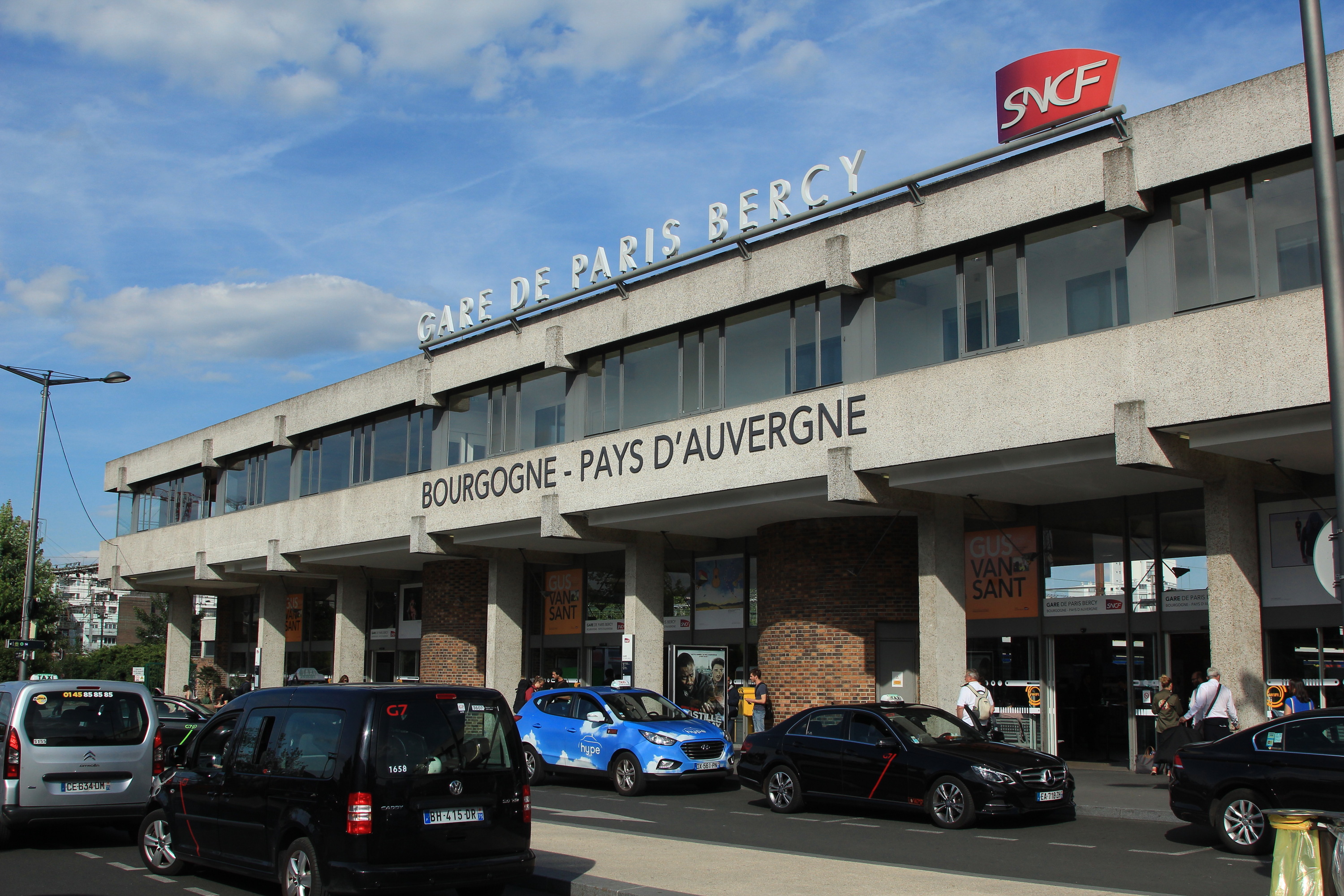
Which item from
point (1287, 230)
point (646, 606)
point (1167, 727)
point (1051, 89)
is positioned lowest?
point (1167, 727)

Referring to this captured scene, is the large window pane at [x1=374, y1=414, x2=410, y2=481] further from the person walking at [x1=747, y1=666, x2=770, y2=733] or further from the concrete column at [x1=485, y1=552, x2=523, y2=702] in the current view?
the person walking at [x1=747, y1=666, x2=770, y2=733]

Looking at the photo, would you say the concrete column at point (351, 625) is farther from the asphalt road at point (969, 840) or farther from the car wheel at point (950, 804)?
the car wheel at point (950, 804)

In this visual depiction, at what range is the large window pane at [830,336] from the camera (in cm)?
2111

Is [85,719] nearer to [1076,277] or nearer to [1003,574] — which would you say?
[1076,277]

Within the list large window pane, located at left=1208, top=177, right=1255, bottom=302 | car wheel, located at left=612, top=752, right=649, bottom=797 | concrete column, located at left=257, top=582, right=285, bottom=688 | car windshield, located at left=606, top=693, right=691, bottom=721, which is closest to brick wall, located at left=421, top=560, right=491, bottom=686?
concrete column, located at left=257, top=582, right=285, bottom=688

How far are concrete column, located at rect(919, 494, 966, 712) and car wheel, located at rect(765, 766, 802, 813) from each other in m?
5.19

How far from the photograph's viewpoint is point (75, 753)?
39.7ft

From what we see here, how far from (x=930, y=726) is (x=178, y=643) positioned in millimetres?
38863

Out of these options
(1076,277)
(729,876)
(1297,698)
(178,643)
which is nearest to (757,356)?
(1076,277)

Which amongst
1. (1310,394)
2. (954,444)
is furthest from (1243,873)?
(954,444)

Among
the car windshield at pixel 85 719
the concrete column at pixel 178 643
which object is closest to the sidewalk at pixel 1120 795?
the car windshield at pixel 85 719

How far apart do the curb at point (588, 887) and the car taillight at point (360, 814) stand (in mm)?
1650

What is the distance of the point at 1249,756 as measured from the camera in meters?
11.6

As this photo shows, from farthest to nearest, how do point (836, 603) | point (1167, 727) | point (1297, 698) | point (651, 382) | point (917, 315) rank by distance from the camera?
point (651, 382) < point (836, 603) < point (917, 315) < point (1167, 727) < point (1297, 698)
